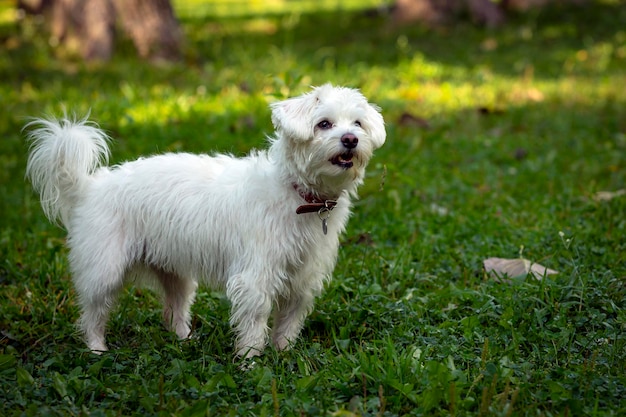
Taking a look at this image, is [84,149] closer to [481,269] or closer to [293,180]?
[293,180]

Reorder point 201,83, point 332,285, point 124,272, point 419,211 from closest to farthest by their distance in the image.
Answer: point 124,272
point 332,285
point 419,211
point 201,83

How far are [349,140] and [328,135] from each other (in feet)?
0.39

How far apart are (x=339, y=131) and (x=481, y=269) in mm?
1787

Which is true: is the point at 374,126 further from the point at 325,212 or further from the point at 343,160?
the point at 325,212

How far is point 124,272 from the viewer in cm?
454

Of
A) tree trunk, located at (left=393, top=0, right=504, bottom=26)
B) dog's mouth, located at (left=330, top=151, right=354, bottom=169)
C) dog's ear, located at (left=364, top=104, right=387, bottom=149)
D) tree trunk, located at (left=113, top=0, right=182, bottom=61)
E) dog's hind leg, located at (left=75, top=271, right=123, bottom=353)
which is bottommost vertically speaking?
tree trunk, located at (left=393, top=0, right=504, bottom=26)

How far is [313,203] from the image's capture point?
13.6ft

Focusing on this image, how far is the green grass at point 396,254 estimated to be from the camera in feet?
11.8

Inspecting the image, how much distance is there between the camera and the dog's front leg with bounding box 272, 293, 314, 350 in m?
4.38

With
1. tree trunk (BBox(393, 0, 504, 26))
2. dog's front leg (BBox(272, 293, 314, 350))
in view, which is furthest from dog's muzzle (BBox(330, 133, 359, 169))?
tree trunk (BBox(393, 0, 504, 26))

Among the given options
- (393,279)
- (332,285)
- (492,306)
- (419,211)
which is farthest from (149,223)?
(419,211)

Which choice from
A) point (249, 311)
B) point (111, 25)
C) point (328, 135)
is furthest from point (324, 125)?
point (111, 25)

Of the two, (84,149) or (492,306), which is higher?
(84,149)

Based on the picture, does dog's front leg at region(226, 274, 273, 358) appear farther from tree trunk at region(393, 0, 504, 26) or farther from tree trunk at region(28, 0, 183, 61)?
tree trunk at region(393, 0, 504, 26)
